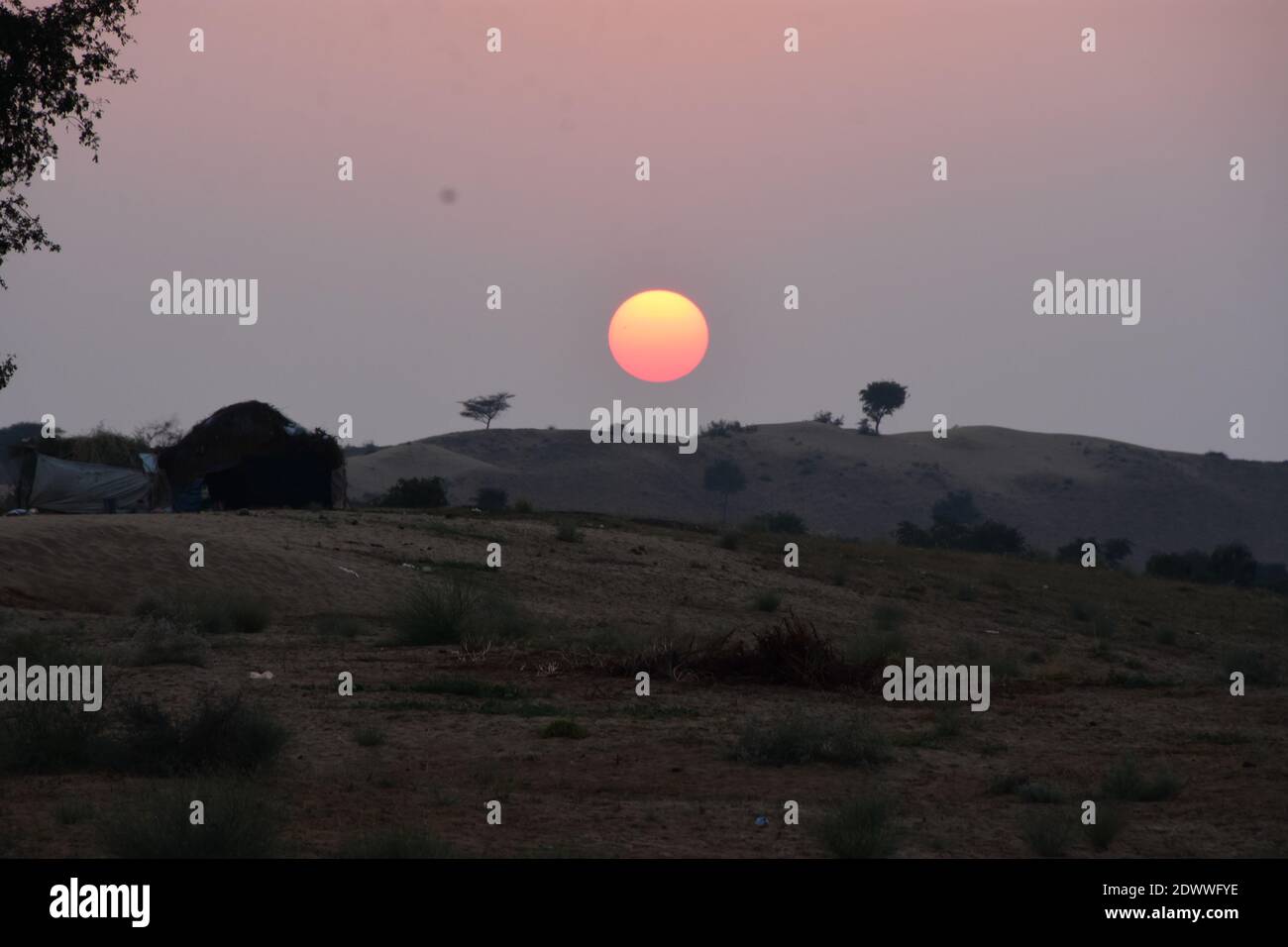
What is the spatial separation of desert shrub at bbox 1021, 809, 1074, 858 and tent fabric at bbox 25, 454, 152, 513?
105ft

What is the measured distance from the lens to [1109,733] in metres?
13.8

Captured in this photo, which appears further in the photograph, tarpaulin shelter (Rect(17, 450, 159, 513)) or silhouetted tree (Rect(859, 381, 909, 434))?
silhouetted tree (Rect(859, 381, 909, 434))

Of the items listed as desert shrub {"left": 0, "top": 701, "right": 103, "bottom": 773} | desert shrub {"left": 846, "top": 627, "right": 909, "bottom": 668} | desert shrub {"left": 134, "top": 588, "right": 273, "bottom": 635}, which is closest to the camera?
desert shrub {"left": 0, "top": 701, "right": 103, "bottom": 773}

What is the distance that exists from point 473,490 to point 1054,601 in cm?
5620

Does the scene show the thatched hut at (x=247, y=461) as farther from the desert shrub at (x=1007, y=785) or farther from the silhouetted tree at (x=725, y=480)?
the silhouetted tree at (x=725, y=480)

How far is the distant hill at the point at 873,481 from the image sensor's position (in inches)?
3484

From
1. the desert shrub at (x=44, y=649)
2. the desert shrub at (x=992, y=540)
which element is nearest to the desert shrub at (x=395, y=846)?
the desert shrub at (x=44, y=649)

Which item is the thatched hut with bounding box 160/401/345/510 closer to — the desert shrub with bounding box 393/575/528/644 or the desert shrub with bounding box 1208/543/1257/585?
the desert shrub with bounding box 393/575/528/644

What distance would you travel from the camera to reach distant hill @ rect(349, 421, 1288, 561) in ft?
290

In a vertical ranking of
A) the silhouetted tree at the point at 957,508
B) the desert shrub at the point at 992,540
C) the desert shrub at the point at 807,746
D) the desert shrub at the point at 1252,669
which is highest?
the silhouetted tree at the point at 957,508

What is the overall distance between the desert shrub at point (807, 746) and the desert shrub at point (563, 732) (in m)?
1.39

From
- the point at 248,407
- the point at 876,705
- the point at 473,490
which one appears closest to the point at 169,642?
the point at 876,705

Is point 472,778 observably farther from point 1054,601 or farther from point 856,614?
point 1054,601

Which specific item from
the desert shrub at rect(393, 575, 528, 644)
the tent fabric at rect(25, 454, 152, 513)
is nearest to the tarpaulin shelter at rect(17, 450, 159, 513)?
the tent fabric at rect(25, 454, 152, 513)
